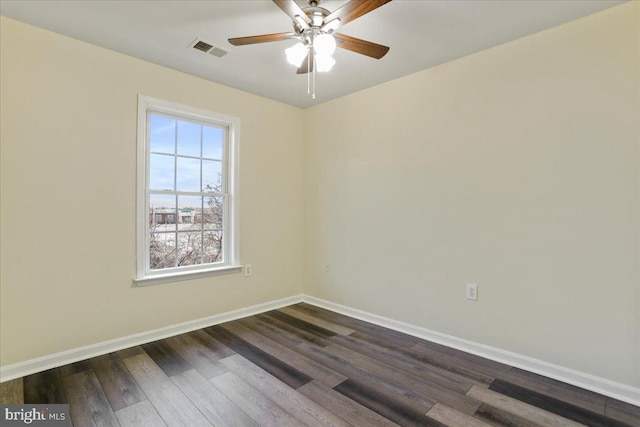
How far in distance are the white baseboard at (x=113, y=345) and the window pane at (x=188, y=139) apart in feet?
5.52

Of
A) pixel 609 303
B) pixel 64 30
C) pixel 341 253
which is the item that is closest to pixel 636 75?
pixel 609 303

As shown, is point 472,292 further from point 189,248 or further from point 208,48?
point 208,48

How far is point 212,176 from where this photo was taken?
3.39m

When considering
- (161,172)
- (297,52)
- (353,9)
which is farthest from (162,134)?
(353,9)

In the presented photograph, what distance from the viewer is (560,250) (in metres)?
2.22

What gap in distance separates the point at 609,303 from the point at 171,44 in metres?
3.62

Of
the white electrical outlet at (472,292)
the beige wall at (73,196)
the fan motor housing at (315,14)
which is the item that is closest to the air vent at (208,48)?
the beige wall at (73,196)

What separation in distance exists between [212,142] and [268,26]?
149 centimetres

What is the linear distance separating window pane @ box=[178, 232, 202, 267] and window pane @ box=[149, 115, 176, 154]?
842 millimetres

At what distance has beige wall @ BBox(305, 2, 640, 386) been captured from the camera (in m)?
2.03

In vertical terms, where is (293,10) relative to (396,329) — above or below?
above

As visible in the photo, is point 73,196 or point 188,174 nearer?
point 73,196

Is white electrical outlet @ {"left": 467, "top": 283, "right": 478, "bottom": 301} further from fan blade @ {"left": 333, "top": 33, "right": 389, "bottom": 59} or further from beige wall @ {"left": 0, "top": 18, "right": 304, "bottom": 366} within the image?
beige wall @ {"left": 0, "top": 18, "right": 304, "bottom": 366}

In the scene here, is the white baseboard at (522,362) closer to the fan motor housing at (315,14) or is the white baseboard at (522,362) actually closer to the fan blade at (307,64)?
the fan blade at (307,64)
